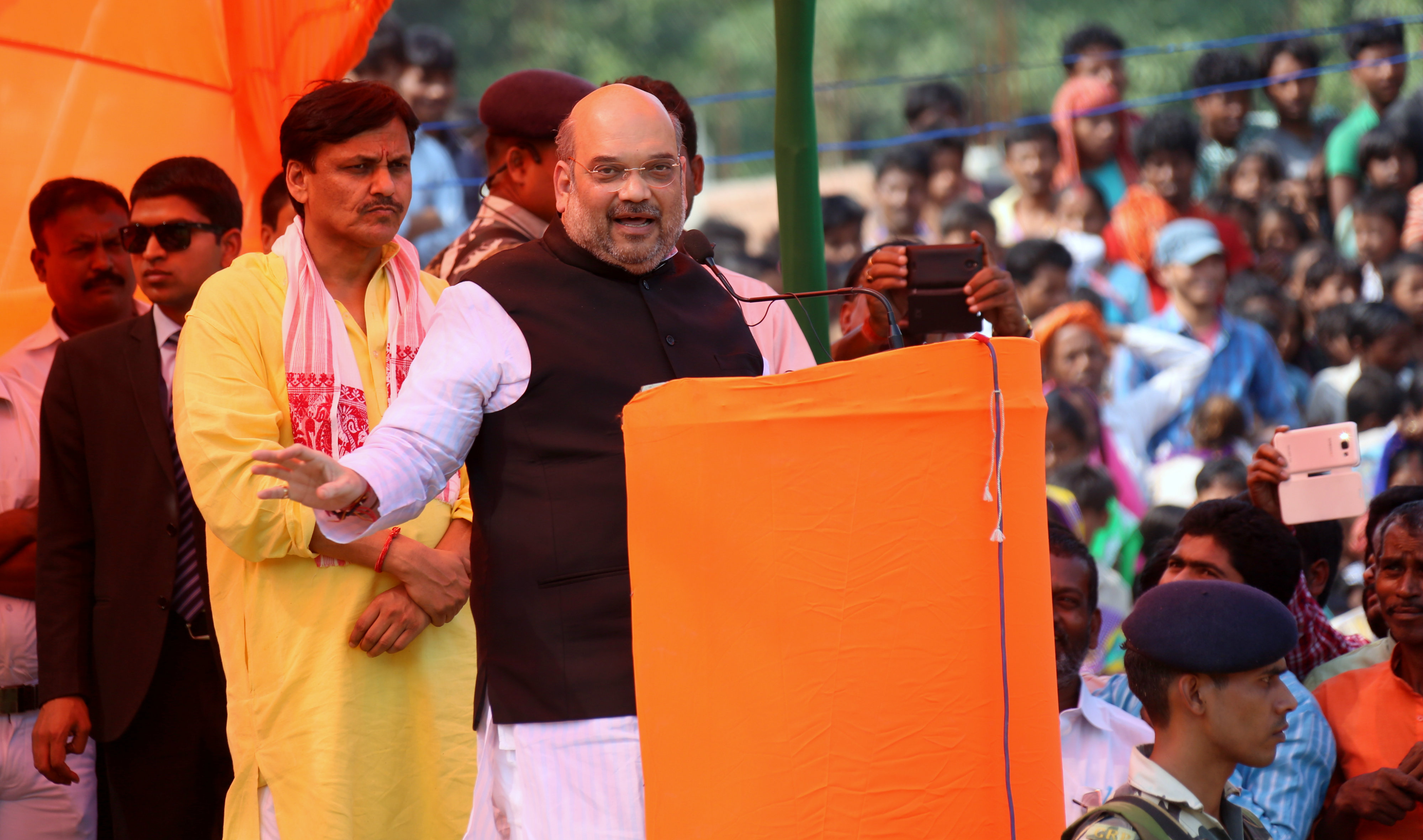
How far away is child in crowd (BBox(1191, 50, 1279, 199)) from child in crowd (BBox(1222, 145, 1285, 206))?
0.39ft

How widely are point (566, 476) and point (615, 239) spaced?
0.40 meters

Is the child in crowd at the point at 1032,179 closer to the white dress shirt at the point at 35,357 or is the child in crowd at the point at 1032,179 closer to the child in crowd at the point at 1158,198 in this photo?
the child in crowd at the point at 1158,198

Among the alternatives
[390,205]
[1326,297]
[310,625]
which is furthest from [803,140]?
[1326,297]

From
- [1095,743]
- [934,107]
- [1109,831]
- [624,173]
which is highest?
[934,107]

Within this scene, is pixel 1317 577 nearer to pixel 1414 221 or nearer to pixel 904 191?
pixel 1414 221

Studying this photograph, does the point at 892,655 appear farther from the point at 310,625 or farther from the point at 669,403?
the point at 310,625

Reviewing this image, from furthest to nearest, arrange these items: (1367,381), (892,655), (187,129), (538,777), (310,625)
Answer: (1367,381) < (187,129) < (310,625) < (538,777) < (892,655)

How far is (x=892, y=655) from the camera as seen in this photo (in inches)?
81.0

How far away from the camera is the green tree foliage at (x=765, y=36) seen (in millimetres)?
12594

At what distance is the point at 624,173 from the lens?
2525 millimetres

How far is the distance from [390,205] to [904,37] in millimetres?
14646

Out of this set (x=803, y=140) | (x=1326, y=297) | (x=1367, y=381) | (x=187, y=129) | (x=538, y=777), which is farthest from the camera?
(x=1326, y=297)

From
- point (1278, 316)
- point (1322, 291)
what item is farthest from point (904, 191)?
point (1322, 291)

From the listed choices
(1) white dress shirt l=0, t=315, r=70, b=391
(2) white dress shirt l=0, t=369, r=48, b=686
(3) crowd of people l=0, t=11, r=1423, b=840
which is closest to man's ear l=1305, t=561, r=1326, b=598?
(3) crowd of people l=0, t=11, r=1423, b=840
